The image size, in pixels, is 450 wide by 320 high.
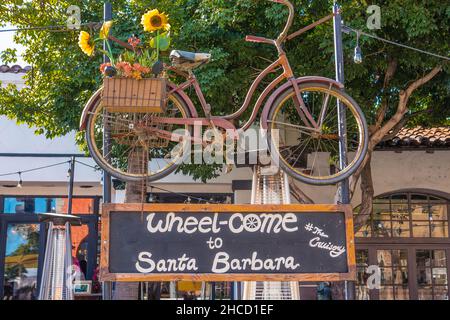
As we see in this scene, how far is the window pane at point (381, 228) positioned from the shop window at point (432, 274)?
2.27 feet

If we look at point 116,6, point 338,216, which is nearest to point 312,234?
point 338,216

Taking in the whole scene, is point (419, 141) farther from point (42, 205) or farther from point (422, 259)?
point (42, 205)

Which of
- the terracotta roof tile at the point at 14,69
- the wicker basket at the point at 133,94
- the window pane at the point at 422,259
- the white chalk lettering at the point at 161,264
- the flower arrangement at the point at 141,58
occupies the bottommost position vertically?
the white chalk lettering at the point at 161,264

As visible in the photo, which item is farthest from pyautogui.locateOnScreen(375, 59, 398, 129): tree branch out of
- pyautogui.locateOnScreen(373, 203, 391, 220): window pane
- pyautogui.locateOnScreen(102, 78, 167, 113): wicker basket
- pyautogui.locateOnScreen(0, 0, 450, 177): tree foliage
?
pyautogui.locateOnScreen(102, 78, 167, 113): wicker basket

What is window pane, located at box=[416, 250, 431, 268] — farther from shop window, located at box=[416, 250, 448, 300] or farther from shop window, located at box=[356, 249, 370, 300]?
shop window, located at box=[356, 249, 370, 300]

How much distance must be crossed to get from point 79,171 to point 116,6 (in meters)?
4.69

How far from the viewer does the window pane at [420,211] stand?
40.8ft

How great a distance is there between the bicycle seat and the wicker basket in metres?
0.44

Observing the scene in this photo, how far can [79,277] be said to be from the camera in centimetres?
1152

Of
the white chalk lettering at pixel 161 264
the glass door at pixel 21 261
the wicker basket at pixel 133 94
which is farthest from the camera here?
the glass door at pixel 21 261

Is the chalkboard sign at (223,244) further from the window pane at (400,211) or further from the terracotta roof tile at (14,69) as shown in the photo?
the terracotta roof tile at (14,69)

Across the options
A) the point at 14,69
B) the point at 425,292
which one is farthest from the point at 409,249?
the point at 14,69

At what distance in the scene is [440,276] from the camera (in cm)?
1228

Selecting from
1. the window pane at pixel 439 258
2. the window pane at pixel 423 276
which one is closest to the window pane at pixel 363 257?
the window pane at pixel 423 276
